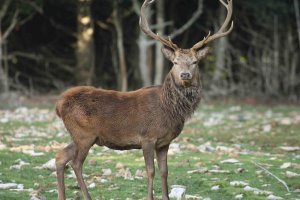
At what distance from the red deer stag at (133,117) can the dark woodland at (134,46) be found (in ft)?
47.1

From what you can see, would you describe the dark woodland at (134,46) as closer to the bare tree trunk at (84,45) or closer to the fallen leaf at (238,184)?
the bare tree trunk at (84,45)

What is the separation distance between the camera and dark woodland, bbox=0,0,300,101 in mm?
25391

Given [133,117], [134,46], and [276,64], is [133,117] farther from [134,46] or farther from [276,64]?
[134,46]

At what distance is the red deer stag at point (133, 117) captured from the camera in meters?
9.02

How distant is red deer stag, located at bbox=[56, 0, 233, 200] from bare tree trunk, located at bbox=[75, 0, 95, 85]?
16.8 meters

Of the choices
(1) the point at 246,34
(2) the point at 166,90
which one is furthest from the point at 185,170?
(1) the point at 246,34

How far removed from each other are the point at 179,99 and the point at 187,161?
2.20 m

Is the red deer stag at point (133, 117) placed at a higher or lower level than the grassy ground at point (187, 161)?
higher

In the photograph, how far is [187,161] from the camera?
11375mm

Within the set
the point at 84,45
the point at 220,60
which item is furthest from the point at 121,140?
the point at 220,60

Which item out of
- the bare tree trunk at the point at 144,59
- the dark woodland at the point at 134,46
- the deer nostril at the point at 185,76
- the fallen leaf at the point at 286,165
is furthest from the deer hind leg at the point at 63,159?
the bare tree trunk at the point at 144,59

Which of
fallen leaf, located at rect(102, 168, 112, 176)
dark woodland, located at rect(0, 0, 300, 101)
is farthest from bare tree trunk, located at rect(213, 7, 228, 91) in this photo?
fallen leaf, located at rect(102, 168, 112, 176)

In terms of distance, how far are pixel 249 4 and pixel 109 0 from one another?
495cm

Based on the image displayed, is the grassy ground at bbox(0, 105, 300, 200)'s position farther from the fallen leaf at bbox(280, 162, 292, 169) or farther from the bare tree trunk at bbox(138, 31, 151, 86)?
the bare tree trunk at bbox(138, 31, 151, 86)
